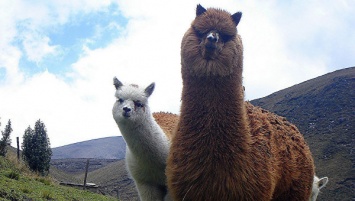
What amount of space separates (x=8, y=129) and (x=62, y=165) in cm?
5728

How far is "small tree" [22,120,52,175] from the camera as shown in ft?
93.0

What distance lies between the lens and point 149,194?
709 centimetres

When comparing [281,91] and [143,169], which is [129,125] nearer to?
[143,169]

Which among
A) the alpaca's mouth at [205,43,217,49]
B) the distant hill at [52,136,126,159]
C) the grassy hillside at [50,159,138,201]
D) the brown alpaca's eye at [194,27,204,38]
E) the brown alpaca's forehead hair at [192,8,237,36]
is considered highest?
the distant hill at [52,136,126,159]

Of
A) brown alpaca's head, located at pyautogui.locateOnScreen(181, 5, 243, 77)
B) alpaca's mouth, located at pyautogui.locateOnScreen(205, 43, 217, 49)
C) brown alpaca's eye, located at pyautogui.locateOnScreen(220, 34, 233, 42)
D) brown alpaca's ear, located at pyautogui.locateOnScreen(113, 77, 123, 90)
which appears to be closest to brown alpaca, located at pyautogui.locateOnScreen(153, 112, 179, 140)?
brown alpaca's ear, located at pyautogui.locateOnScreen(113, 77, 123, 90)

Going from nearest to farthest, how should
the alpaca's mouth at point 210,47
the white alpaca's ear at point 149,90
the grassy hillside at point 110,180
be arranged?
the alpaca's mouth at point 210,47 → the white alpaca's ear at point 149,90 → the grassy hillside at point 110,180

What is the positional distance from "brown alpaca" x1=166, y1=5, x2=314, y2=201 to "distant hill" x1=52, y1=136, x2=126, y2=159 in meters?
122

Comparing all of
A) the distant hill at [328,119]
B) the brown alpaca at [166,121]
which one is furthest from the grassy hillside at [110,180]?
the brown alpaca at [166,121]

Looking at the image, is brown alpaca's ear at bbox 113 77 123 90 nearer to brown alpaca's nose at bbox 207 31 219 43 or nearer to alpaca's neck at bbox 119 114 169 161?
alpaca's neck at bbox 119 114 169 161

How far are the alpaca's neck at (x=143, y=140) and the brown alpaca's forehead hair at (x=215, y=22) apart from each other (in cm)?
280

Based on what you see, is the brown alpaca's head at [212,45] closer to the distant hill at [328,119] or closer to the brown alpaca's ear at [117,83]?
the brown alpaca's ear at [117,83]

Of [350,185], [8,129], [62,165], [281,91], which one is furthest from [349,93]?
[62,165]

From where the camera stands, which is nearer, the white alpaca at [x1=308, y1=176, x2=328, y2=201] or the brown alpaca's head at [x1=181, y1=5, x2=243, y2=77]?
the brown alpaca's head at [x1=181, y1=5, x2=243, y2=77]

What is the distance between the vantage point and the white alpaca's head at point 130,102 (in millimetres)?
7076
